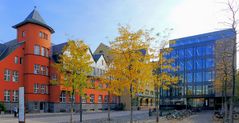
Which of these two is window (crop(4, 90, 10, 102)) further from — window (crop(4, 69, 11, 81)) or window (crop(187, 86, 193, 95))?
window (crop(187, 86, 193, 95))

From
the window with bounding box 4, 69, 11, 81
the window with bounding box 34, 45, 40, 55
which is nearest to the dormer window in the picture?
the window with bounding box 34, 45, 40, 55

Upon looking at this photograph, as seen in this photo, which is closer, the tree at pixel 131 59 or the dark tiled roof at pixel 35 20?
the tree at pixel 131 59

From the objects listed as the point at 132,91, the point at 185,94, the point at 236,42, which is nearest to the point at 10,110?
the point at 132,91

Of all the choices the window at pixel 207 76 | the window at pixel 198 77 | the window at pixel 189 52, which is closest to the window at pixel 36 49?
the window at pixel 189 52

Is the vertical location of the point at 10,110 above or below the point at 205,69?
below

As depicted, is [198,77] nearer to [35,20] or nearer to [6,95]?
[35,20]

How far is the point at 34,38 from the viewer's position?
165 feet

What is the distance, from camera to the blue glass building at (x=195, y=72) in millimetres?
74188

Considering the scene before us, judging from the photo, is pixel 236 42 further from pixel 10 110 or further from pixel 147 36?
pixel 10 110

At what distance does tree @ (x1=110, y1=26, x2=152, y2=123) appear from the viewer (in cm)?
2053

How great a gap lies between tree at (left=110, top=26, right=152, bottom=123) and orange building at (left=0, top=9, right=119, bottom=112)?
25.0 m

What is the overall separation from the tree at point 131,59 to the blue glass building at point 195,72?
53.7 m

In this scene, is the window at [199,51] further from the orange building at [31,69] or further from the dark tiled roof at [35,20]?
the dark tiled roof at [35,20]

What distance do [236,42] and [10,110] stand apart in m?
39.4
